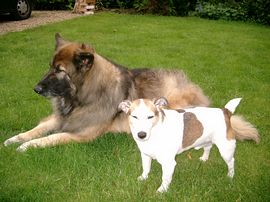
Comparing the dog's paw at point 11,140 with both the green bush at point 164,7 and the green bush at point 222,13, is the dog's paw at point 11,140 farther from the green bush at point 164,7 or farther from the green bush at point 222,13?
the green bush at point 222,13

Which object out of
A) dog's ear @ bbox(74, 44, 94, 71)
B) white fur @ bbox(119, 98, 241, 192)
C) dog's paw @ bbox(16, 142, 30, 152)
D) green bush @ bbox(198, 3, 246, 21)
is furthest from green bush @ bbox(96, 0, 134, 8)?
white fur @ bbox(119, 98, 241, 192)

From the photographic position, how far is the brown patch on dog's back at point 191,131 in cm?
493

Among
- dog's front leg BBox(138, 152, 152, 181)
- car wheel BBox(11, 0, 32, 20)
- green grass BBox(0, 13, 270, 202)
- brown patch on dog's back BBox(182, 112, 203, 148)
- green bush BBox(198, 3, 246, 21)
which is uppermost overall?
brown patch on dog's back BBox(182, 112, 203, 148)

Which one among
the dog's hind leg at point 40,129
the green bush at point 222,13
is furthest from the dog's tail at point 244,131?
the green bush at point 222,13

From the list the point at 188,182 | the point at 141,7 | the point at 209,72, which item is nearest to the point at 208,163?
the point at 188,182

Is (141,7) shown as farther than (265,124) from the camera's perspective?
Yes

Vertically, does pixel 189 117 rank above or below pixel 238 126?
above

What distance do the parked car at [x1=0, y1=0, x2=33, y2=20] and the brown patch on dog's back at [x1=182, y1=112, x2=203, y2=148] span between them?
36.9 ft

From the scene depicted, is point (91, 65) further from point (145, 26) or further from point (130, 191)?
point (145, 26)

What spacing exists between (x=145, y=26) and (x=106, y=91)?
9.49 meters

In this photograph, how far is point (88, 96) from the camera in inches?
243

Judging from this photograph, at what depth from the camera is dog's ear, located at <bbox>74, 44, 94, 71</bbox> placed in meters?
5.68

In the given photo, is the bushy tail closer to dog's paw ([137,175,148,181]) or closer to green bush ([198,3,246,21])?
dog's paw ([137,175,148,181])

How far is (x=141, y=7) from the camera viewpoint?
18188 mm
